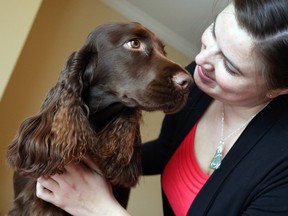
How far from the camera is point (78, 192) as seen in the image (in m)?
1.01

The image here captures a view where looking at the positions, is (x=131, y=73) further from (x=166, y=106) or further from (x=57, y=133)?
(x=57, y=133)

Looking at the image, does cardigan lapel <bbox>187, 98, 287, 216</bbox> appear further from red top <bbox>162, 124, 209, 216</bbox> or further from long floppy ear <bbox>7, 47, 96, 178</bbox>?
long floppy ear <bbox>7, 47, 96, 178</bbox>

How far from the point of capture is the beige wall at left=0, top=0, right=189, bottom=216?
2.29m

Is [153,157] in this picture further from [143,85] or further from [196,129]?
[143,85]

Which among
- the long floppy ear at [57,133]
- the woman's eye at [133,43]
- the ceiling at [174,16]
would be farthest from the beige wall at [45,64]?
the woman's eye at [133,43]

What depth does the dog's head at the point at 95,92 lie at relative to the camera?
3.11 ft

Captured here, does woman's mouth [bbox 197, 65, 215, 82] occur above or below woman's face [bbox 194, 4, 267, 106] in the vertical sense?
below

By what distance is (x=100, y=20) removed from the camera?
2.98 m

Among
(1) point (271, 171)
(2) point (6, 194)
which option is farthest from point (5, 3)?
(1) point (271, 171)

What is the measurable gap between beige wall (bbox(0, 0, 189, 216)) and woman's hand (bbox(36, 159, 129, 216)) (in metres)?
1.23

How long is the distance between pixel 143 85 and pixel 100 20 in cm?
216

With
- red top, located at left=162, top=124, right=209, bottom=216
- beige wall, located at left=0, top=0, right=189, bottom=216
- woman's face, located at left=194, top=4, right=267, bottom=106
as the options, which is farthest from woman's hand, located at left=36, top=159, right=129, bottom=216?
beige wall, located at left=0, top=0, right=189, bottom=216

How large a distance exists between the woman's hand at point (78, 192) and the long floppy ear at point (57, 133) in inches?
1.8

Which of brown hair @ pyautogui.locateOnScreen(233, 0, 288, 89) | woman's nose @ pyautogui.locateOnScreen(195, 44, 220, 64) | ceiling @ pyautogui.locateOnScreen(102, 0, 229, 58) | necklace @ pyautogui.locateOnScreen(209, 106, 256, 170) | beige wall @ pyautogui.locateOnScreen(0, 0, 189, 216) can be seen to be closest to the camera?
brown hair @ pyautogui.locateOnScreen(233, 0, 288, 89)
